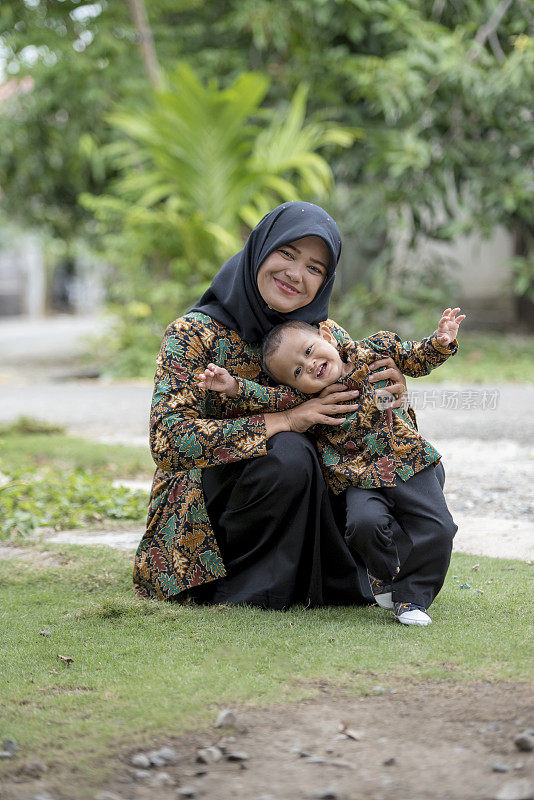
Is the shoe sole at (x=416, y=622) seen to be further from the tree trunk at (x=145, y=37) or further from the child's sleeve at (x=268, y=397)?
the tree trunk at (x=145, y=37)

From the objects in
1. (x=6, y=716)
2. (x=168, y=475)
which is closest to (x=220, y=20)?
(x=168, y=475)

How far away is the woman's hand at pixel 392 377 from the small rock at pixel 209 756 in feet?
4.25

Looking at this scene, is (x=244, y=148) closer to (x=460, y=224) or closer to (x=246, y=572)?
(x=460, y=224)

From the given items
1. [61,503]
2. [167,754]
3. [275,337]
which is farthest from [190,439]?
[61,503]

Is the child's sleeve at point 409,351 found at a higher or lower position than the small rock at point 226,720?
higher

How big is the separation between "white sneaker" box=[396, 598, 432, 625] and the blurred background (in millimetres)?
6345

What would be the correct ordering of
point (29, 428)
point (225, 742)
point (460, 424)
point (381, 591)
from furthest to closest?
point (460, 424) → point (29, 428) → point (381, 591) → point (225, 742)

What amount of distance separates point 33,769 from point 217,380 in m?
1.28

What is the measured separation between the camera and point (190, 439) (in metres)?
2.95

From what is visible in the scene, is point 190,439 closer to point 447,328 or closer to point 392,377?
point 392,377

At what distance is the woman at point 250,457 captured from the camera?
300 centimetres

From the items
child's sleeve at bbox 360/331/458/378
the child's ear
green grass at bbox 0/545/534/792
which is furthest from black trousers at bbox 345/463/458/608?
the child's ear

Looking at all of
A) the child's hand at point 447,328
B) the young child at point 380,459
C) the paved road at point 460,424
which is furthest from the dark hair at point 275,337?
the paved road at point 460,424

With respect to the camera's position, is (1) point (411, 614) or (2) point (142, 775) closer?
(2) point (142, 775)
